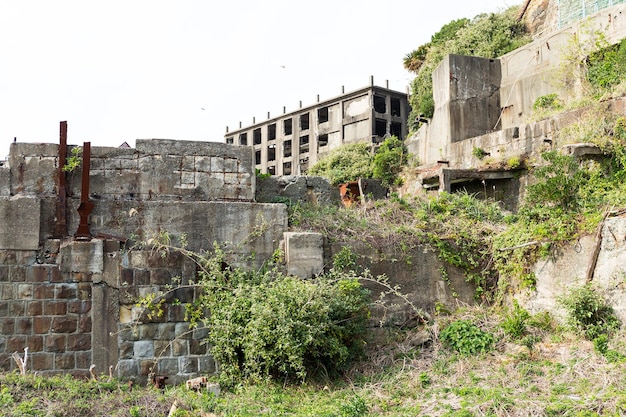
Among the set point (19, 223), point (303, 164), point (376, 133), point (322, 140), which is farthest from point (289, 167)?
point (19, 223)

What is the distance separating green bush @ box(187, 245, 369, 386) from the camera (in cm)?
626

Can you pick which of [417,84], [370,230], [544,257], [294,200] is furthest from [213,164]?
[417,84]

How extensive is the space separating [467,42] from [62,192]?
16925 mm

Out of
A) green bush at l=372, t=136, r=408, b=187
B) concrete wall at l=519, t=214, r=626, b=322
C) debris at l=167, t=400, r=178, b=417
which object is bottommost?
debris at l=167, t=400, r=178, b=417

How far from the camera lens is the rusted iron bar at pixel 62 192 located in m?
6.93

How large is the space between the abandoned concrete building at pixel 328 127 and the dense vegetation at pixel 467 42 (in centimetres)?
1072

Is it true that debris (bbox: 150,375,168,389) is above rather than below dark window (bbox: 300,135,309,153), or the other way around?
below

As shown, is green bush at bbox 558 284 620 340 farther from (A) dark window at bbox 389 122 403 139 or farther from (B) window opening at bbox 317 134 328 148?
(B) window opening at bbox 317 134 328 148

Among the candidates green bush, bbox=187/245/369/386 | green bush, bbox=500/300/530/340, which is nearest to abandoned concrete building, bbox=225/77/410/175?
green bush, bbox=500/300/530/340

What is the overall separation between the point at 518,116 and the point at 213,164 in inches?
484

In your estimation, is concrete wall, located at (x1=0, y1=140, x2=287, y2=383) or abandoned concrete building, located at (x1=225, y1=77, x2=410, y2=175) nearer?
concrete wall, located at (x1=0, y1=140, x2=287, y2=383)

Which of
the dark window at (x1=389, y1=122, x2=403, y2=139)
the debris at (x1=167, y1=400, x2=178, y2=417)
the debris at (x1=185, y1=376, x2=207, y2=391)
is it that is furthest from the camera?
the dark window at (x1=389, y1=122, x2=403, y2=139)

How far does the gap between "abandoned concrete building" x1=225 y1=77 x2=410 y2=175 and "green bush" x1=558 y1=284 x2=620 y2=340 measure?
85.0 feet

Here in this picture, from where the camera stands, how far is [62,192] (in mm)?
6992
